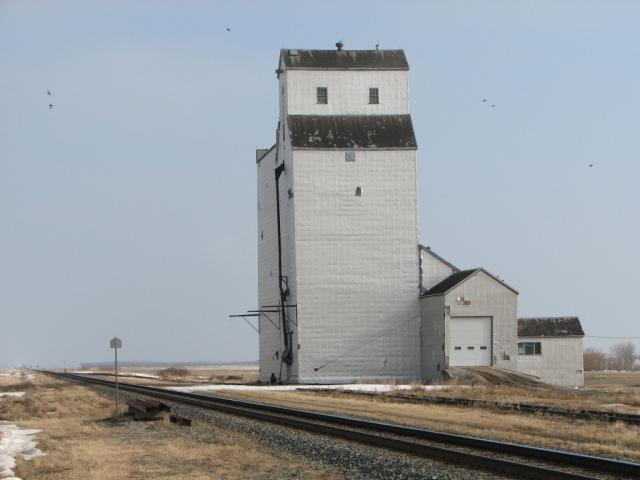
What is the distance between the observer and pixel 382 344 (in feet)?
166

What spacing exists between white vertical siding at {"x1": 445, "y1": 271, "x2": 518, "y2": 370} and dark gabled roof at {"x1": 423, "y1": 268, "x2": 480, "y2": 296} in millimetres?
312

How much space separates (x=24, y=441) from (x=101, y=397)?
18888 mm

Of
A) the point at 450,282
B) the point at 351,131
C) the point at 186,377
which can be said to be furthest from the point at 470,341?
the point at 186,377

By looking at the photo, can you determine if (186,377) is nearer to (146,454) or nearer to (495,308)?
(495,308)

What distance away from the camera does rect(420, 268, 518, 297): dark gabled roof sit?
161ft

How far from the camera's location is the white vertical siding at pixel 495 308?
160 ft

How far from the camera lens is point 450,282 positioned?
50.1m

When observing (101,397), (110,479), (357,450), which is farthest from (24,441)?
(101,397)

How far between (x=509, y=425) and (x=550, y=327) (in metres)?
34.2

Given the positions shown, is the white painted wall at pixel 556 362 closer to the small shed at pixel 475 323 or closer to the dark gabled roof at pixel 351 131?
the small shed at pixel 475 323

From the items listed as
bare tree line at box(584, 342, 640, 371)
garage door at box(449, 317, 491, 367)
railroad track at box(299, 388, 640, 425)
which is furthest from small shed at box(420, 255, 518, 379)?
bare tree line at box(584, 342, 640, 371)

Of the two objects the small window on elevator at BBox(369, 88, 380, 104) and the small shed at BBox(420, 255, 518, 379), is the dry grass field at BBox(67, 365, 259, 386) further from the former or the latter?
the small window on elevator at BBox(369, 88, 380, 104)

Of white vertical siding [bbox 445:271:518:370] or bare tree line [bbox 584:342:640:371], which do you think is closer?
white vertical siding [bbox 445:271:518:370]

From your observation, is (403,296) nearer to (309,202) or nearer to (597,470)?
(309,202)
